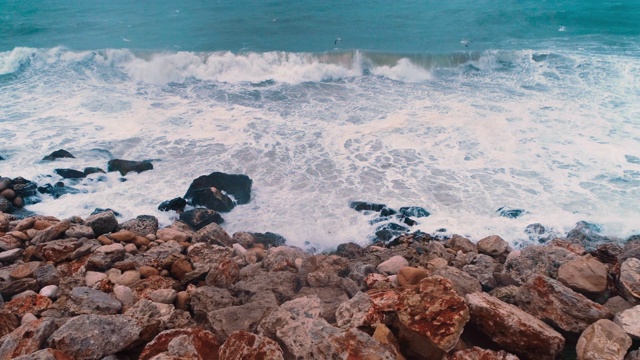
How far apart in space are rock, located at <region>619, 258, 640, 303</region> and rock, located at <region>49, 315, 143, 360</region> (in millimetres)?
4630

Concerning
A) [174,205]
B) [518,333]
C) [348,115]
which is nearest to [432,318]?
[518,333]

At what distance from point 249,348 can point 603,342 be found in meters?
2.69

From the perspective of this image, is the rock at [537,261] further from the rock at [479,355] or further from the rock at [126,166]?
the rock at [126,166]

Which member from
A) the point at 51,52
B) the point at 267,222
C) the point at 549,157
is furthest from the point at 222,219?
the point at 51,52

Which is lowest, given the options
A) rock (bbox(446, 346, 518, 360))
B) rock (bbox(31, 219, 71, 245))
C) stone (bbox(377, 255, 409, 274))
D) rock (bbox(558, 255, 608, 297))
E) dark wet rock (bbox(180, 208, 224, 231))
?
dark wet rock (bbox(180, 208, 224, 231))

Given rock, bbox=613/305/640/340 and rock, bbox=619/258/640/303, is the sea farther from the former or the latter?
rock, bbox=613/305/640/340

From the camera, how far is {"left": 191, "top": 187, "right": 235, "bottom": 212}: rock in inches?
358

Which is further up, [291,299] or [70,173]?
[291,299]

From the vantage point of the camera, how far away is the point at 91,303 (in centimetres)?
453

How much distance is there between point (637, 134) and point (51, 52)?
22.6 metres

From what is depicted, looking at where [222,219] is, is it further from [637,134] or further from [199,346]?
[637,134]

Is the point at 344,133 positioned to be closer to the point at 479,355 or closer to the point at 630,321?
the point at 630,321

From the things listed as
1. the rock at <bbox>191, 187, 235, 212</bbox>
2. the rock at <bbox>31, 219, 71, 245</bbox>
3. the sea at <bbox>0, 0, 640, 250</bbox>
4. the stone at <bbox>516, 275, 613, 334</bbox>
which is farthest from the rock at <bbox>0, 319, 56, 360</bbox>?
the rock at <bbox>191, 187, 235, 212</bbox>

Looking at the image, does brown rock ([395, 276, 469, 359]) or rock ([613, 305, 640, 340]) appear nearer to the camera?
brown rock ([395, 276, 469, 359])
